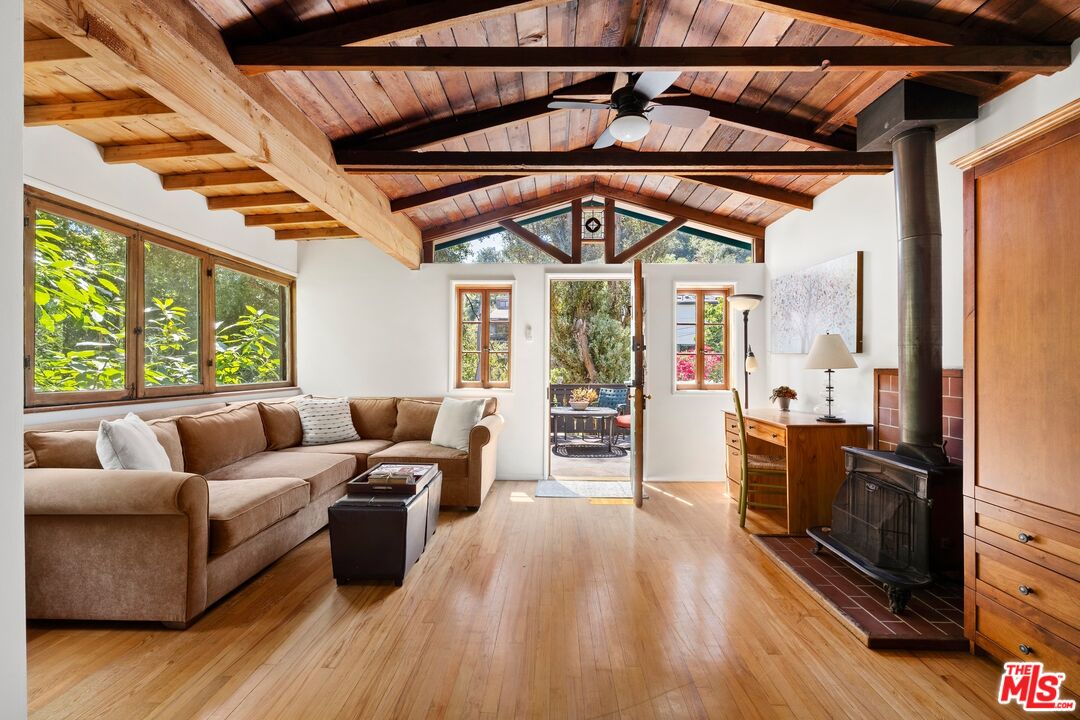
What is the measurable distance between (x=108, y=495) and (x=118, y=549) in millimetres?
260

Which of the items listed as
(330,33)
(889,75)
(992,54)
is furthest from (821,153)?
(330,33)

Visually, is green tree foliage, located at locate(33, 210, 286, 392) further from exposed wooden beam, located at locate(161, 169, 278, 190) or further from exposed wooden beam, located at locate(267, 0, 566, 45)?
exposed wooden beam, located at locate(267, 0, 566, 45)

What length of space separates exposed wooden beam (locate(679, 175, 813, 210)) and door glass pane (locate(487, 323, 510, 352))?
2370 millimetres

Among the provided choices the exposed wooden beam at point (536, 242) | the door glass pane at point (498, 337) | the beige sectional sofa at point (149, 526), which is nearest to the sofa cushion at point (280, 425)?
the beige sectional sofa at point (149, 526)

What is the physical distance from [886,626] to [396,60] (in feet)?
11.0

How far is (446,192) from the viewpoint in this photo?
4.43 metres

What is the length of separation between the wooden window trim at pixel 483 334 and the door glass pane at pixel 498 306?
0.07ft

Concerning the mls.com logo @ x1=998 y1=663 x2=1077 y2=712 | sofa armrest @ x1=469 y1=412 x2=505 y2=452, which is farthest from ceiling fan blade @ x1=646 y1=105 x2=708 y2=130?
the mls.com logo @ x1=998 y1=663 x2=1077 y2=712

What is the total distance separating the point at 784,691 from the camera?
6.16 ft

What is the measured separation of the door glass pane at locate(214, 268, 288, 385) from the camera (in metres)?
4.35

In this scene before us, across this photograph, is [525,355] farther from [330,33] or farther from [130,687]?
[130,687]

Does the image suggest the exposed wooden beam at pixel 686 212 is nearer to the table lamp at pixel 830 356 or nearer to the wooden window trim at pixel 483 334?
the wooden window trim at pixel 483 334

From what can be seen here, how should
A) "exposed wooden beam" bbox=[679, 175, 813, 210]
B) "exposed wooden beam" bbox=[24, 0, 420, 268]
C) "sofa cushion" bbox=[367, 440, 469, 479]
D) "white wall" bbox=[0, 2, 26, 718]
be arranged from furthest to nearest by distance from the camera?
"exposed wooden beam" bbox=[679, 175, 813, 210], "sofa cushion" bbox=[367, 440, 469, 479], "exposed wooden beam" bbox=[24, 0, 420, 268], "white wall" bbox=[0, 2, 26, 718]

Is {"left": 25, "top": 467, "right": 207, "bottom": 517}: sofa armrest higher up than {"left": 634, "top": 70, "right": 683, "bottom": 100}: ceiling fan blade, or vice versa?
{"left": 634, "top": 70, "right": 683, "bottom": 100}: ceiling fan blade
